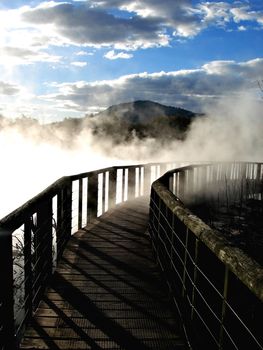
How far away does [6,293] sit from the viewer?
8.87ft

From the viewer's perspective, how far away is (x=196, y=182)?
1459 centimetres

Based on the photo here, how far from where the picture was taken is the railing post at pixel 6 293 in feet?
8.67

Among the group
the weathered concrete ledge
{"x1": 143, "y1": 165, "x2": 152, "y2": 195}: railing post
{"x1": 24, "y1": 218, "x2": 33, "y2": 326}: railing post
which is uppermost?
the weathered concrete ledge

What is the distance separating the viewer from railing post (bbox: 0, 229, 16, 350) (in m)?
2.64

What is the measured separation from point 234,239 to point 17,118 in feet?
162

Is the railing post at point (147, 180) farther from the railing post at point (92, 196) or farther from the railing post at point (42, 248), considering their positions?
the railing post at point (42, 248)

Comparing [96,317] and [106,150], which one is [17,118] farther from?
[96,317]

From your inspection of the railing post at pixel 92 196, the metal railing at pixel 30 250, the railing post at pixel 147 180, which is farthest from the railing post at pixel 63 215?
the railing post at pixel 147 180

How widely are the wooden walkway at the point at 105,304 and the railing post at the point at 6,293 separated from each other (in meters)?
0.65

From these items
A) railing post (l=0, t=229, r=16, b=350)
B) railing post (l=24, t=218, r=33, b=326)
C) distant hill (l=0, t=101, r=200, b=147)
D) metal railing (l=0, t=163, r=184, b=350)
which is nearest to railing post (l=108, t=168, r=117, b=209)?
metal railing (l=0, t=163, r=184, b=350)

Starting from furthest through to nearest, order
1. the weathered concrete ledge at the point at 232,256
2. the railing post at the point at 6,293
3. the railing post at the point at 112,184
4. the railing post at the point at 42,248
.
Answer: the railing post at the point at 112,184 < the railing post at the point at 42,248 < the railing post at the point at 6,293 < the weathered concrete ledge at the point at 232,256

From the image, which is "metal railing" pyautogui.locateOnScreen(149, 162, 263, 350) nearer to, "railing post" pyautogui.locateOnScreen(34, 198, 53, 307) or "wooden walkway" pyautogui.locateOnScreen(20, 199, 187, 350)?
"wooden walkway" pyautogui.locateOnScreen(20, 199, 187, 350)

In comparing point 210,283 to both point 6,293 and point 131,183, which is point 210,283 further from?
point 131,183

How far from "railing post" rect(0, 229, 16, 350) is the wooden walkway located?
65cm
